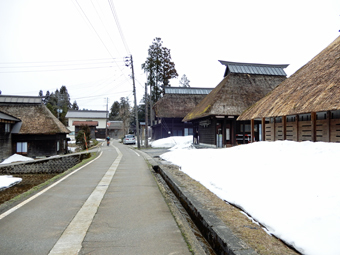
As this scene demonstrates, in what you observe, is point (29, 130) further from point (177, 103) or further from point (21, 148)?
point (177, 103)

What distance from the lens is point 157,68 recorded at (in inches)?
2014

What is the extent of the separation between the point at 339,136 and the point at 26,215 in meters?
10.1

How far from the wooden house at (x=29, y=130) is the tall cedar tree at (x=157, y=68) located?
79.9 feet

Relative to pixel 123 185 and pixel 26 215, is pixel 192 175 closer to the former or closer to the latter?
pixel 123 185

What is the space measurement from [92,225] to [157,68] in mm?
48535

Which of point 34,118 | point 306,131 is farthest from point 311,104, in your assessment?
point 34,118

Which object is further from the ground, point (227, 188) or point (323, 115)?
point (323, 115)

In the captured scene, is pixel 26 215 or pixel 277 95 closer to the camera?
pixel 26 215

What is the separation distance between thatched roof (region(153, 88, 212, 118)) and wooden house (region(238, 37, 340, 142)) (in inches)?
896

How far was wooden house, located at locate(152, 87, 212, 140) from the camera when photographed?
36.4m

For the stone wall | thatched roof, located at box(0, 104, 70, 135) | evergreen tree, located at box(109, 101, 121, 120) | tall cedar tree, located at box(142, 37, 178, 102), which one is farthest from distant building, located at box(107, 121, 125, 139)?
the stone wall

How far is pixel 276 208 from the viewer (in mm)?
4719

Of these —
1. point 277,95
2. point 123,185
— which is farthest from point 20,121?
point 277,95

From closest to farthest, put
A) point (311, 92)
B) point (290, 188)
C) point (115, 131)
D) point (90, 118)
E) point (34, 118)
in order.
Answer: point (290, 188), point (311, 92), point (34, 118), point (90, 118), point (115, 131)
